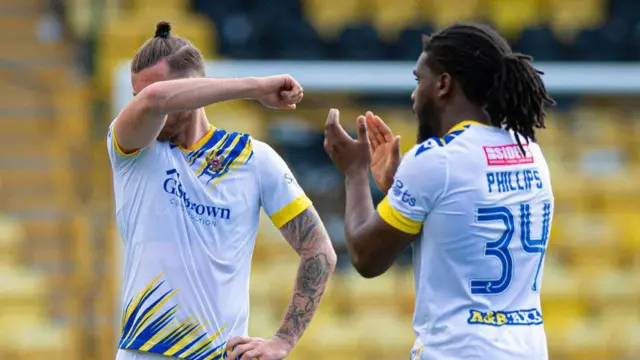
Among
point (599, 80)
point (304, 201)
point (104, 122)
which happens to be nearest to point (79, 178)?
point (104, 122)

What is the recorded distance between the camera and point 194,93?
128 inches

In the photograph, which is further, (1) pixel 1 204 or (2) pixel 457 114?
(1) pixel 1 204

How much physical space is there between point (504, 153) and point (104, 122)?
19.2 feet

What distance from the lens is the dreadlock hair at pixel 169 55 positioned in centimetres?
346

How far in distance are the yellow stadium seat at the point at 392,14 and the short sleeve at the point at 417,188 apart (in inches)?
288

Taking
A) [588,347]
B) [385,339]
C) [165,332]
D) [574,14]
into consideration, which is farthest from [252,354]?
[574,14]

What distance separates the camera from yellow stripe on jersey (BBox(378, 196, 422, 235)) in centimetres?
338

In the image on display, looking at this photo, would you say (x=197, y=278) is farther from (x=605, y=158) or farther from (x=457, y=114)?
(x=605, y=158)

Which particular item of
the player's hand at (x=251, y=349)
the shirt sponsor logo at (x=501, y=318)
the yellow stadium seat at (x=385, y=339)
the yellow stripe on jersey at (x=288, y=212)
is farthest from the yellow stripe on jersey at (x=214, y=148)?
the yellow stadium seat at (x=385, y=339)

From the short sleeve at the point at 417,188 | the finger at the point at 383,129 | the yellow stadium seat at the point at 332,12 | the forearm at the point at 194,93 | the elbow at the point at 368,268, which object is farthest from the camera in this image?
the yellow stadium seat at the point at 332,12

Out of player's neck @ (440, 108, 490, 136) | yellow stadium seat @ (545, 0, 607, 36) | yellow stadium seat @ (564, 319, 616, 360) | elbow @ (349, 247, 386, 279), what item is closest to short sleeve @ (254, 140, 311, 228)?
elbow @ (349, 247, 386, 279)

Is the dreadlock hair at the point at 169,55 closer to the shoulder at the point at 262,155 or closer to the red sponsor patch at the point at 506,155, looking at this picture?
the shoulder at the point at 262,155

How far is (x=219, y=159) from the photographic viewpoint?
354cm

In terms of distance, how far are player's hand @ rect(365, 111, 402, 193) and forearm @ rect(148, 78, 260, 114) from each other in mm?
674
